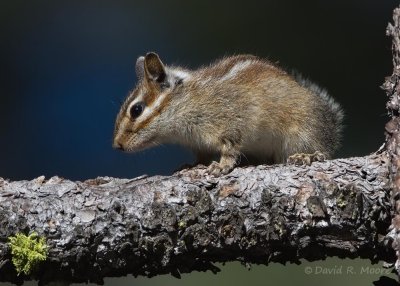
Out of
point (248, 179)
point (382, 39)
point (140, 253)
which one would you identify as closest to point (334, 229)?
point (248, 179)

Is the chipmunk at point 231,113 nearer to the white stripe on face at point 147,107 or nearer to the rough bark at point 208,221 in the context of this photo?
the white stripe on face at point 147,107

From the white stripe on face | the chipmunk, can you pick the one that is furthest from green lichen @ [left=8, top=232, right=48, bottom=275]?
the white stripe on face

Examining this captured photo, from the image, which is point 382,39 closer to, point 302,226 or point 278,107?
point 278,107

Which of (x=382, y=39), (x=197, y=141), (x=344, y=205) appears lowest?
(x=344, y=205)

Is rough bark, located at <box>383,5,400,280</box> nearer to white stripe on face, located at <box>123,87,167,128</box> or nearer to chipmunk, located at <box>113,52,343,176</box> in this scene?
chipmunk, located at <box>113,52,343,176</box>

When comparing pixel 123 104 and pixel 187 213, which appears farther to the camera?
pixel 123 104

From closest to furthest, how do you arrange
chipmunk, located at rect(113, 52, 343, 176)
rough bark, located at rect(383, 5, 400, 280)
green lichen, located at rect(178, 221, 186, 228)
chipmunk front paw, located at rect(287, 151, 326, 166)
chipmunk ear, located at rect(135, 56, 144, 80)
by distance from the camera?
rough bark, located at rect(383, 5, 400, 280)
green lichen, located at rect(178, 221, 186, 228)
chipmunk front paw, located at rect(287, 151, 326, 166)
chipmunk, located at rect(113, 52, 343, 176)
chipmunk ear, located at rect(135, 56, 144, 80)

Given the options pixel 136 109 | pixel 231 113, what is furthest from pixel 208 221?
pixel 136 109
